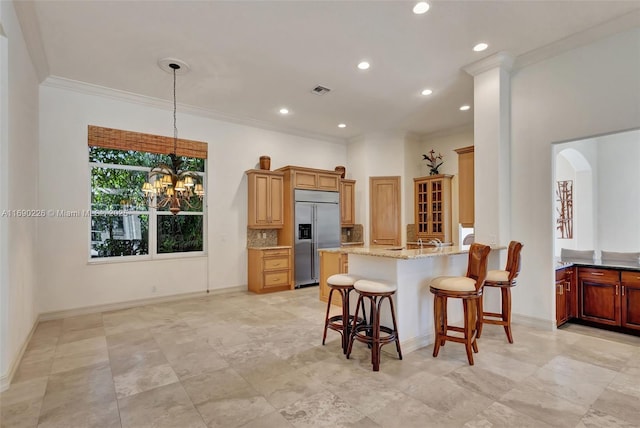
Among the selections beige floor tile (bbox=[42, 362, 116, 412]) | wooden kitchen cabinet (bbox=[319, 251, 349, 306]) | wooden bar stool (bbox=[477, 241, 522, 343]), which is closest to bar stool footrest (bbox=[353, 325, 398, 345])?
wooden bar stool (bbox=[477, 241, 522, 343])

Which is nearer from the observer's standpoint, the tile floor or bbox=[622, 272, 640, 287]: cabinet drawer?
the tile floor

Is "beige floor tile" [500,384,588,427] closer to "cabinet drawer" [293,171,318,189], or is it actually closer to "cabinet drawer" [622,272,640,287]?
"cabinet drawer" [622,272,640,287]

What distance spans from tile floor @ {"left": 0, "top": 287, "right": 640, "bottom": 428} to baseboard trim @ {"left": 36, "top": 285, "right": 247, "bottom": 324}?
0.53 meters

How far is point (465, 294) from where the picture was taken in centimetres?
291

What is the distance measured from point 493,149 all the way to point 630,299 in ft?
7.38

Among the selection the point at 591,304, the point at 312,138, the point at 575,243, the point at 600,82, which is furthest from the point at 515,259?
the point at 312,138

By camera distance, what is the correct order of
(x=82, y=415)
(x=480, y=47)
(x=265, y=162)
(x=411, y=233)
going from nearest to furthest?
(x=82, y=415) < (x=480, y=47) < (x=265, y=162) < (x=411, y=233)

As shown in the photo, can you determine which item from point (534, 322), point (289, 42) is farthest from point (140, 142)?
point (534, 322)

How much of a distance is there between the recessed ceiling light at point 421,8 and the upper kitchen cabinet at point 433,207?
13.8 ft

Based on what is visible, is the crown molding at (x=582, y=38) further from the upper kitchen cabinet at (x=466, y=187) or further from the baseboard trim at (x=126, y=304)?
the baseboard trim at (x=126, y=304)

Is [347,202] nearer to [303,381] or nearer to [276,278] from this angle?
[276,278]

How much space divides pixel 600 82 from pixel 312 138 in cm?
503

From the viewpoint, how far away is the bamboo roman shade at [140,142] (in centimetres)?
479

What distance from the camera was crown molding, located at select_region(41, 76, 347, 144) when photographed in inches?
177
